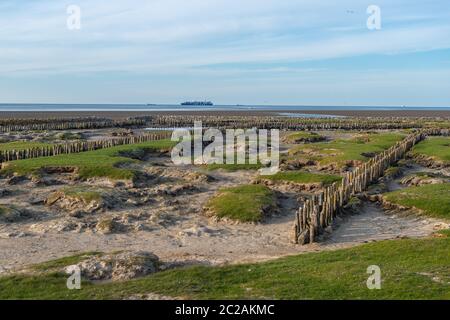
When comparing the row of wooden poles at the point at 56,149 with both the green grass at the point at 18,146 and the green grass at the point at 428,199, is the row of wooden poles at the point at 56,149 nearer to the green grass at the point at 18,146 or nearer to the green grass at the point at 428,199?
the green grass at the point at 18,146

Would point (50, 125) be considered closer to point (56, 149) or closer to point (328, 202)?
point (56, 149)

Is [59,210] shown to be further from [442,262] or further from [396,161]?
[396,161]

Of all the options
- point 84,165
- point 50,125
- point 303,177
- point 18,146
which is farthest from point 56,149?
point 50,125

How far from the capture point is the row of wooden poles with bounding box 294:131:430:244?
59.6 ft

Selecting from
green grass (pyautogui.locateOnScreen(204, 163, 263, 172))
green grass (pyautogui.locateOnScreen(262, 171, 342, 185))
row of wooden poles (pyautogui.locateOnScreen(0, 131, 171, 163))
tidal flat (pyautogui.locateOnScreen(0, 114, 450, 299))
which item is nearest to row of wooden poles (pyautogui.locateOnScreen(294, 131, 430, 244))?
tidal flat (pyautogui.locateOnScreen(0, 114, 450, 299))

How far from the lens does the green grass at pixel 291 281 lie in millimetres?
11539

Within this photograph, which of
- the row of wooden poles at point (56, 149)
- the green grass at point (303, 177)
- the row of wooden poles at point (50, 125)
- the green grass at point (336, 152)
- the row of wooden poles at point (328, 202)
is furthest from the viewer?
the row of wooden poles at point (50, 125)

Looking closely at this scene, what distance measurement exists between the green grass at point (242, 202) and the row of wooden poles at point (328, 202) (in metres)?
2.43

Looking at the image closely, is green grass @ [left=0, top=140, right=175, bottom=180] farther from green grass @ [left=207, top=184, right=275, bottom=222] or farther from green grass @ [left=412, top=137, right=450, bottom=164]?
green grass @ [left=412, top=137, right=450, bottom=164]

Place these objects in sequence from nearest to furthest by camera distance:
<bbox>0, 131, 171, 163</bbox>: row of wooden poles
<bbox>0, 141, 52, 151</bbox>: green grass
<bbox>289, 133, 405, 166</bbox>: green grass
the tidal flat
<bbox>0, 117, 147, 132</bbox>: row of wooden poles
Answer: the tidal flat → <bbox>0, 131, 171, 163</bbox>: row of wooden poles → <bbox>289, 133, 405, 166</bbox>: green grass → <bbox>0, 141, 52, 151</bbox>: green grass → <bbox>0, 117, 147, 132</bbox>: row of wooden poles

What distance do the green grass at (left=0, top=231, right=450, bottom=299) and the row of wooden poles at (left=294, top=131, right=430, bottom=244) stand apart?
10.8 feet

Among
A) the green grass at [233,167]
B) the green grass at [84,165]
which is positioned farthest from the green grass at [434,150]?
the green grass at [84,165]
